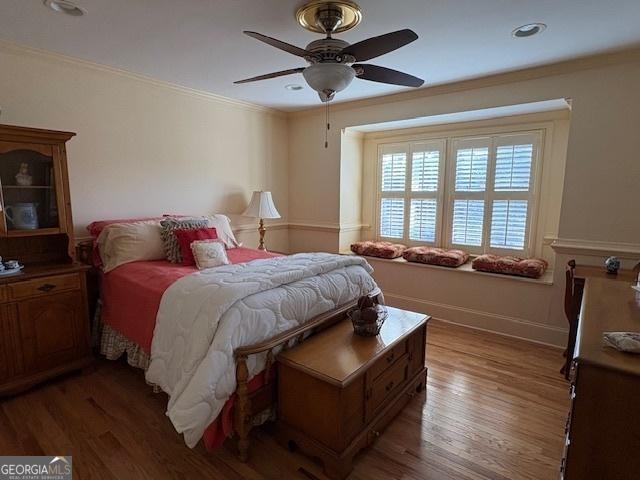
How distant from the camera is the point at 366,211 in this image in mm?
4875

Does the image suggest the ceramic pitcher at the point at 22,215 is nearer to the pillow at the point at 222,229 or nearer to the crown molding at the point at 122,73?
the crown molding at the point at 122,73

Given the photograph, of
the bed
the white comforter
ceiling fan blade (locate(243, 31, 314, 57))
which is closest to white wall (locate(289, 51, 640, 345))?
the bed

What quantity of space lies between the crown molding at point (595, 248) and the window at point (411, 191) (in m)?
1.45

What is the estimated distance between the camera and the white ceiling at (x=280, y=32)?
198 centimetres

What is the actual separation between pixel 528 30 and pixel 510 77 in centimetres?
90

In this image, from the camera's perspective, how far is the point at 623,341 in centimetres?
112

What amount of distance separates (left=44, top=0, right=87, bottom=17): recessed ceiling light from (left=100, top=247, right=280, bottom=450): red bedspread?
166 centimetres

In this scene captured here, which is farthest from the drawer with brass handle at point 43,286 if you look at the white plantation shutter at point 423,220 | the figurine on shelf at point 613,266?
the figurine on shelf at point 613,266

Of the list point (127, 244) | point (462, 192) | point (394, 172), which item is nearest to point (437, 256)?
point (462, 192)

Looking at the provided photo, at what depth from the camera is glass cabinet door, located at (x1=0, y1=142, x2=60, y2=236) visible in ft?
7.76

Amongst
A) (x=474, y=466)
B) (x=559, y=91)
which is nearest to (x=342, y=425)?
(x=474, y=466)

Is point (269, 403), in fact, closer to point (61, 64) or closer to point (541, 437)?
point (541, 437)

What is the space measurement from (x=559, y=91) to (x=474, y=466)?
2938mm

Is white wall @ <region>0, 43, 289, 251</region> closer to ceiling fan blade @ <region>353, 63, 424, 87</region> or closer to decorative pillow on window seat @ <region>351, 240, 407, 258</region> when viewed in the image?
decorative pillow on window seat @ <region>351, 240, 407, 258</region>
